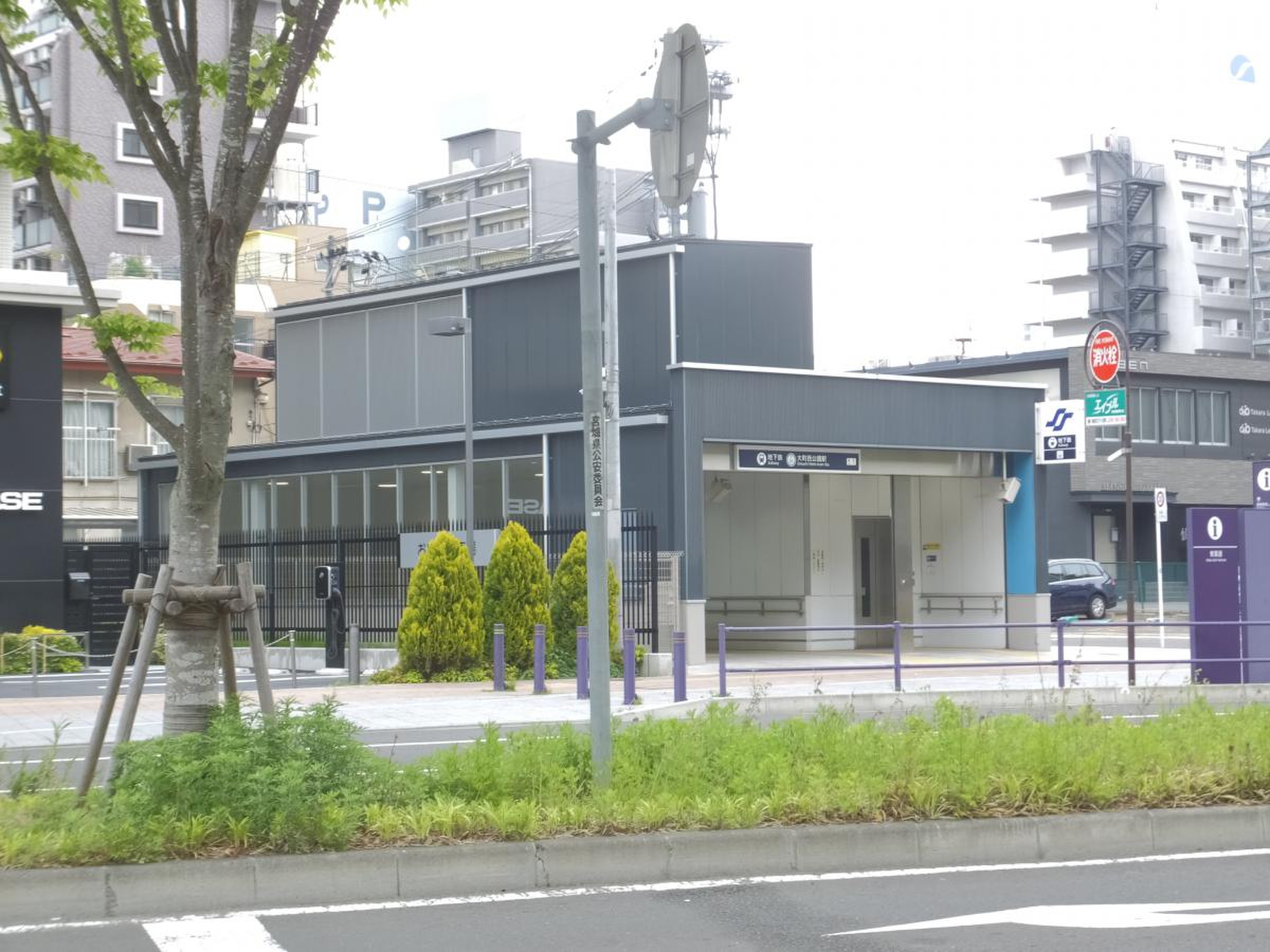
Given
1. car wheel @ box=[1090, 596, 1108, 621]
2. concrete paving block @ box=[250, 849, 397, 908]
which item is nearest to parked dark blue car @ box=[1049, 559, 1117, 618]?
car wheel @ box=[1090, 596, 1108, 621]

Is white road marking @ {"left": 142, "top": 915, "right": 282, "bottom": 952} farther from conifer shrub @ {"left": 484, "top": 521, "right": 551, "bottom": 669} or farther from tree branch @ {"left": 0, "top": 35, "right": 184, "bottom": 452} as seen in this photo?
conifer shrub @ {"left": 484, "top": 521, "right": 551, "bottom": 669}

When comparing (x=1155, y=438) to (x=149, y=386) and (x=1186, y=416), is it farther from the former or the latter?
(x=149, y=386)

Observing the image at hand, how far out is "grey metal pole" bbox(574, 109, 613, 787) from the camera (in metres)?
10.8

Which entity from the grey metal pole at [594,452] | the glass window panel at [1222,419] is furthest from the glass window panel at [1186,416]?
the grey metal pole at [594,452]

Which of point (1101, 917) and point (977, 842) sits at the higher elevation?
point (977, 842)

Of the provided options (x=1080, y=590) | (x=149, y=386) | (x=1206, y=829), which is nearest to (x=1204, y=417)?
(x=1080, y=590)

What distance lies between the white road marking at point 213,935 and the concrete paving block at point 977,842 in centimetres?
392

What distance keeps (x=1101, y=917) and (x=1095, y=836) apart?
1838mm

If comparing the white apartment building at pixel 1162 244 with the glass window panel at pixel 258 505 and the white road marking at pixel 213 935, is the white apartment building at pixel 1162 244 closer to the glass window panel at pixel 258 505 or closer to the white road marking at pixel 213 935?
the glass window panel at pixel 258 505

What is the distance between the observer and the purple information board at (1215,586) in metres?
23.1

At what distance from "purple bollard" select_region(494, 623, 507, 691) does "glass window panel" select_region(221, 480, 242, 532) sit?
16337 mm

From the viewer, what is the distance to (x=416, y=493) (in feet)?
112

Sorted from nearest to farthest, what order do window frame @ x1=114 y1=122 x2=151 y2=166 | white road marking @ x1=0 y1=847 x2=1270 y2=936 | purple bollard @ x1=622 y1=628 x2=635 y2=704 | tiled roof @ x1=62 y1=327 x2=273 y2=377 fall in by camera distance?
white road marking @ x1=0 y1=847 x2=1270 y2=936 → purple bollard @ x1=622 y1=628 x2=635 y2=704 → tiled roof @ x1=62 y1=327 x2=273 y2=377 → window frame @ x1=114 y1=122 x2=151 y2=166

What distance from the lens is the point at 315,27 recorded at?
1104 centimetres
